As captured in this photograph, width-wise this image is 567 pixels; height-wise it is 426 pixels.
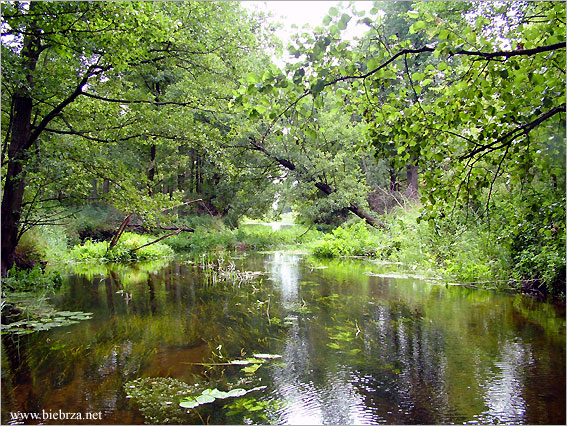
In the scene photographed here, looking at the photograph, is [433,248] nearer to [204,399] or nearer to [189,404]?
[204,399]

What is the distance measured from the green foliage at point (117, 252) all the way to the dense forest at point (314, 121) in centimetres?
67

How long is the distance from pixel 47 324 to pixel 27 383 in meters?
2.22

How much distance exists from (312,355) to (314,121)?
299 cm

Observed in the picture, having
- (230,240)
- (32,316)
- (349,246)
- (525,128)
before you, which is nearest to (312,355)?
(525,128)

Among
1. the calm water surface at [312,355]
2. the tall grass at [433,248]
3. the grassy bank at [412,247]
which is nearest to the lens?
the calm water surface at [312,355]

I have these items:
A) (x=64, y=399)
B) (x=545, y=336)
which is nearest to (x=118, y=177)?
(x=64, y=399)

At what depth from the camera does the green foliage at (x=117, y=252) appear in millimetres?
13602

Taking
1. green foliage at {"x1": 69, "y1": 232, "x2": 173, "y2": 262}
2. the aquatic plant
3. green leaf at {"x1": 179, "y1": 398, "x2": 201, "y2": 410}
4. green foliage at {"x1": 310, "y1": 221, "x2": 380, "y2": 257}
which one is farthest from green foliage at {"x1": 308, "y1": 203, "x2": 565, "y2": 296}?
green foliage at {"x1": 69, "y1": 232, "x2": 173, "y2": 262}

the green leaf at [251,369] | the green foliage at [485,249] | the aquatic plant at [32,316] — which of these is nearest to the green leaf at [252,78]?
the green foliage at [485,249]

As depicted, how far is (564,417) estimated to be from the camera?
10.9 feet

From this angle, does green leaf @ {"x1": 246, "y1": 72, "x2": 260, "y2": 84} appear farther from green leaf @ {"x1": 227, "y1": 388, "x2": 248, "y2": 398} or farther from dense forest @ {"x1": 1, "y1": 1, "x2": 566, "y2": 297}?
green leaf @ {"x1": 227, "y1": 388, "x2": 248, "y2": 398}

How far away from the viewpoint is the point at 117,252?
13984 millimetres

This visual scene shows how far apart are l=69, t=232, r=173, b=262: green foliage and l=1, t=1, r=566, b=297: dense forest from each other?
2.21 feet

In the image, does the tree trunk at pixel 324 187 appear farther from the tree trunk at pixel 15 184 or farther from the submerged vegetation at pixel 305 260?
the tree trunk at pixel 15 184
